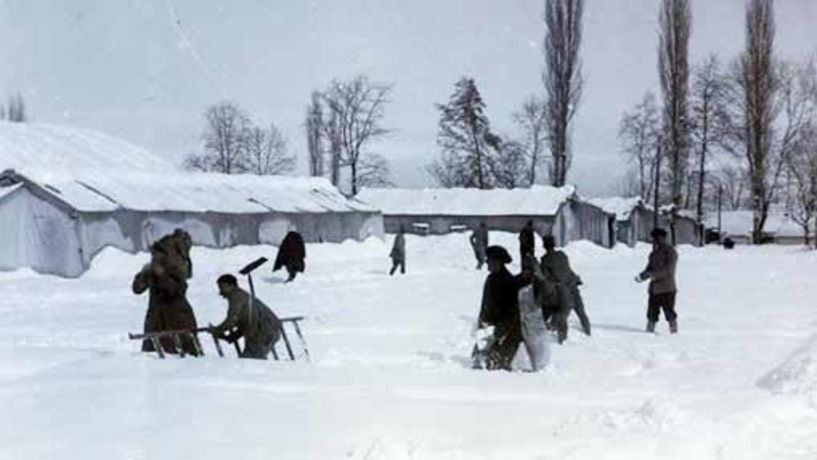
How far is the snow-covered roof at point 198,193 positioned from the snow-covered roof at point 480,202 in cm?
1297

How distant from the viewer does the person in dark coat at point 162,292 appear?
10922 mm

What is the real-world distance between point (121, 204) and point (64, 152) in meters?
5.34

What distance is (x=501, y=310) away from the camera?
35.0ft

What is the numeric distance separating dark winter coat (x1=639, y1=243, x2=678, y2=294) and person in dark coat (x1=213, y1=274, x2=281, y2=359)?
19.8ft

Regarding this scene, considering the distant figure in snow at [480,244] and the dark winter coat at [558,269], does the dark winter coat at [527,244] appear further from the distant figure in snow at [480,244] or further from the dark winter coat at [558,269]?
the distant figure in snow at [480,244]

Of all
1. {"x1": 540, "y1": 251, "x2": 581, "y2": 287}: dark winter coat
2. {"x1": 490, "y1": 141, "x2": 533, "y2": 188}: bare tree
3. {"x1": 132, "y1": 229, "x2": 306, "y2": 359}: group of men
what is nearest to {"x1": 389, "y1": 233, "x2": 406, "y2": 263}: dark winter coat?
{"x1": 490, "y1": 141, "x2": 533, "y2": 188}: bare tree

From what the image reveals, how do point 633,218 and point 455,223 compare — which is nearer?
point 455,223

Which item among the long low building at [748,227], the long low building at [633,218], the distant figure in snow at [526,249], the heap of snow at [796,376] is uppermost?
the distant figure in snow at [526,249]

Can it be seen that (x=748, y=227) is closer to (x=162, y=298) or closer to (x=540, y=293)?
(x=540, y=293)

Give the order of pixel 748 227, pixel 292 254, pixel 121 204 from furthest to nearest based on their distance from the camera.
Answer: pixel 748 227, pixel 121 204, pixel 292 254

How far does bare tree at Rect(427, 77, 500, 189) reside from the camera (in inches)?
992

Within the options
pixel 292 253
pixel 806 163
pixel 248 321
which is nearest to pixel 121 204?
pixel 292 253

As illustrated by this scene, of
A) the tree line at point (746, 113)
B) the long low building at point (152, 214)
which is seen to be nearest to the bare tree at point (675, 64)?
the tree line at point (746, 113)

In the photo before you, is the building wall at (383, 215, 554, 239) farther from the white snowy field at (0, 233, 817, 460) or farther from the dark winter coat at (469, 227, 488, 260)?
the white snowy field at (0, 233, 817, 460)
